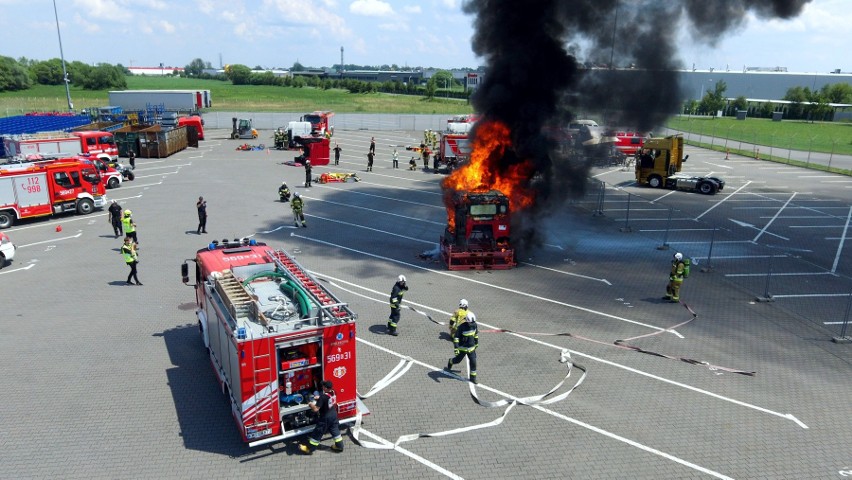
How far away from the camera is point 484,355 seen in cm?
1191

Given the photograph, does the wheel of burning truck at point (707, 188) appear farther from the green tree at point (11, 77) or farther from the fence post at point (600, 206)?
the green tree at point (11, 77)

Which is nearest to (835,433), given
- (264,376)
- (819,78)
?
(264,376)

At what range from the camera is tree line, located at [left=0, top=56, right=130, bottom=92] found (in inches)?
3184

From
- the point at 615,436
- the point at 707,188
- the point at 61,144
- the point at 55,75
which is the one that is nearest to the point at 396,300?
the point at 615,436

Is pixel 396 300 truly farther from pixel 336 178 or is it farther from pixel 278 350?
pixel 336 178

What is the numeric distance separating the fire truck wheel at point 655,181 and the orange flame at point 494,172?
599 inches

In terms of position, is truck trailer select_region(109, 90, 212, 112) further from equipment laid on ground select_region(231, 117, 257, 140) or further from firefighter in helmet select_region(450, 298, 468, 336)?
firefighter in helmet select_region(450, 298, 468, 336)

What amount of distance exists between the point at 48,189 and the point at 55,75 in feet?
292

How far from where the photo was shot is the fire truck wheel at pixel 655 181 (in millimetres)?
31812

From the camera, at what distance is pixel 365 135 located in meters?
54.4

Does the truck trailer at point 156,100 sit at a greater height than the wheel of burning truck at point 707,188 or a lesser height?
greater

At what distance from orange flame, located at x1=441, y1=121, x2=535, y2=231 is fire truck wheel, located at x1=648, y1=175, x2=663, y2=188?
49.9 feet

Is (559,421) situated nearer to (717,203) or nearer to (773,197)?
(717,203)

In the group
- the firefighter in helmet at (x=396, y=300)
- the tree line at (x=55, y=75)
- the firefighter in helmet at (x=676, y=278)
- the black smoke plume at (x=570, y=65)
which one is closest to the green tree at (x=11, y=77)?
the tree line at (x=55, y=75)
